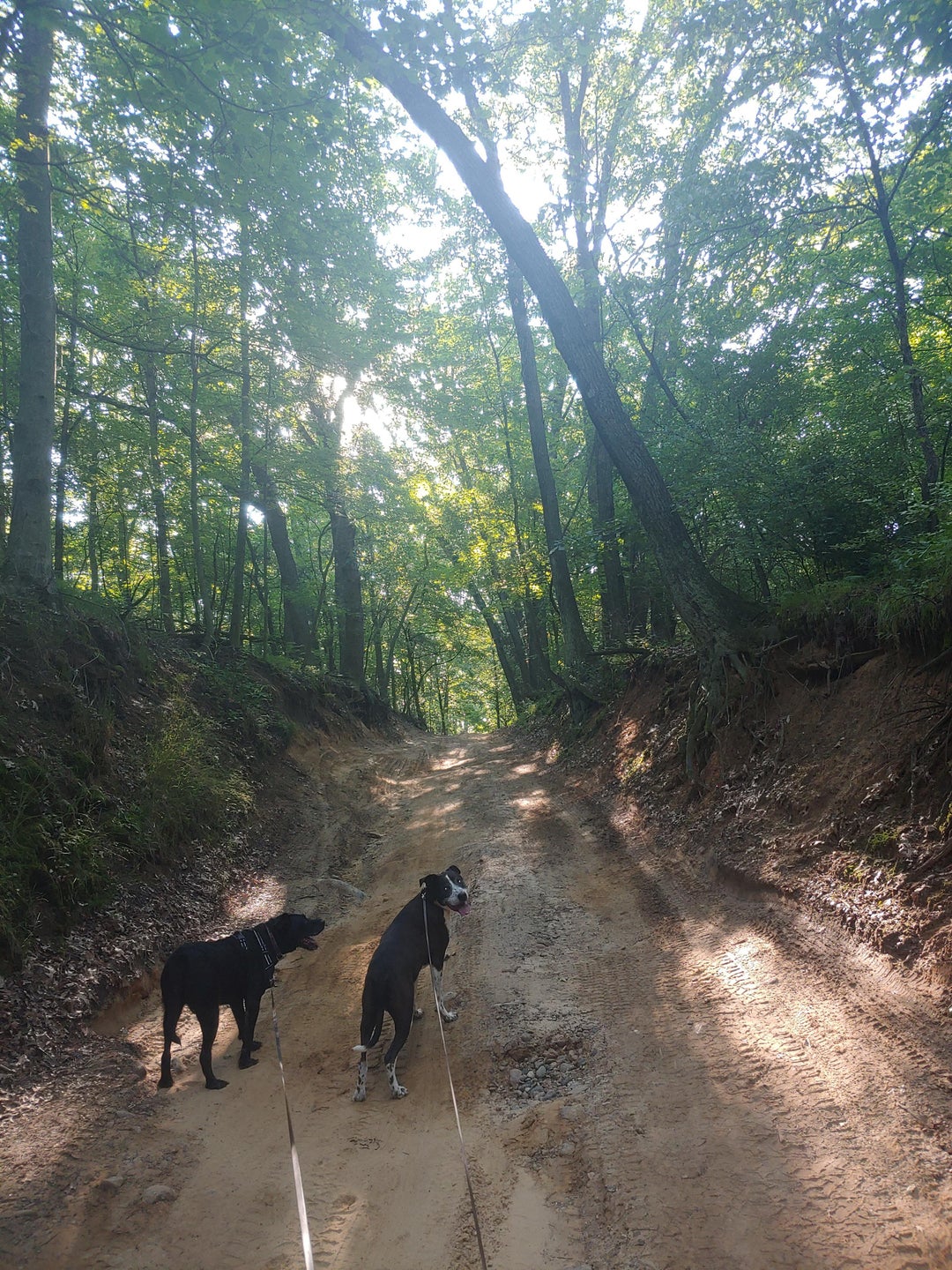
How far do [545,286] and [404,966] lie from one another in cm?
931

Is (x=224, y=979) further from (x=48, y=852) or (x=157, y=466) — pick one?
(x=157, y=466)

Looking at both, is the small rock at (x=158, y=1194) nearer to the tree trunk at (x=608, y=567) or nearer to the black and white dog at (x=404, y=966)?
the black and white dog at (x=404, y=966)

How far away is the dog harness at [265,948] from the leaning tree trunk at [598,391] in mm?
5871

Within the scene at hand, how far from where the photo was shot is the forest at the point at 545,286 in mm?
6875

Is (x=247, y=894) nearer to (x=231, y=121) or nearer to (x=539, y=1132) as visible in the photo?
(x=539, y=1132)

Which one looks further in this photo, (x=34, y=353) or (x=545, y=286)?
(x=545, y=286)

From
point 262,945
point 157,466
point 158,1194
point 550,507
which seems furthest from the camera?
point 550,507

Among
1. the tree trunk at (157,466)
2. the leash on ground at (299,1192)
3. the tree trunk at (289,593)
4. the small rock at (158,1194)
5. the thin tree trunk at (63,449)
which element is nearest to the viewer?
the leash on ground at (299,1192)

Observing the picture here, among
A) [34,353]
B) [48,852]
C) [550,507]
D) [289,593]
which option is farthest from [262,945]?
[289,593]

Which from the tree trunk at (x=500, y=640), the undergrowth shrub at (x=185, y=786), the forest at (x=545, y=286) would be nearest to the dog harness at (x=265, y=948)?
the undergrowth shrub at (x=185, y=786)

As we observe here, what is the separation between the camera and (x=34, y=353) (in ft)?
26.5

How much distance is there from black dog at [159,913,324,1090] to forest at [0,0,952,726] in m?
5.53

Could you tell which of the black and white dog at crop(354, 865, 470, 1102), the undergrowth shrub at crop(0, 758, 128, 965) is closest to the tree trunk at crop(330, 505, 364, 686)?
the undergrowth shrub at crop(0, 758, 128, 965)

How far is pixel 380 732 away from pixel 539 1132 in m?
19.2
